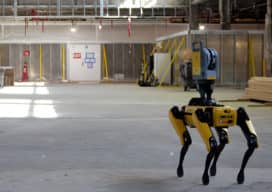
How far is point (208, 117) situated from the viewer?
5711 millimetres

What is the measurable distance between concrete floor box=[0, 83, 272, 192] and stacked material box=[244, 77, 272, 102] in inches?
132

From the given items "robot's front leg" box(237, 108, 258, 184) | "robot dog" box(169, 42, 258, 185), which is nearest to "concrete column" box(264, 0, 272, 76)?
"robot dog" box(169, 42, 258, 185)

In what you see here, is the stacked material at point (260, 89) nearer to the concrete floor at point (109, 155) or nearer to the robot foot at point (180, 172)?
the concrete floor at point (109, 155)

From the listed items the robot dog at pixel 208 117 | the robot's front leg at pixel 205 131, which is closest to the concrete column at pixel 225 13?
the robot dog at pixel 208 117

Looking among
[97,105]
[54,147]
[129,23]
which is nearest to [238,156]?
[54,147]

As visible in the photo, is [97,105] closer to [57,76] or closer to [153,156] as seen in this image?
[153,156]

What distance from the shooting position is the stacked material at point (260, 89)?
18359mm

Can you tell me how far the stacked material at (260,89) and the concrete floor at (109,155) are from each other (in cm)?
335

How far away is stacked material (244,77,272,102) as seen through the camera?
1836cm

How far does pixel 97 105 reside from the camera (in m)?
18.0

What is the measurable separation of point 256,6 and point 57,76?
14449 millimetres

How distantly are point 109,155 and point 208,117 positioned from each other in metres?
2.84

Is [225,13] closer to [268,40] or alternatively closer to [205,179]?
[268,40]

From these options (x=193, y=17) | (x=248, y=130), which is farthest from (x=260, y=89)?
(x=193, y=17)
